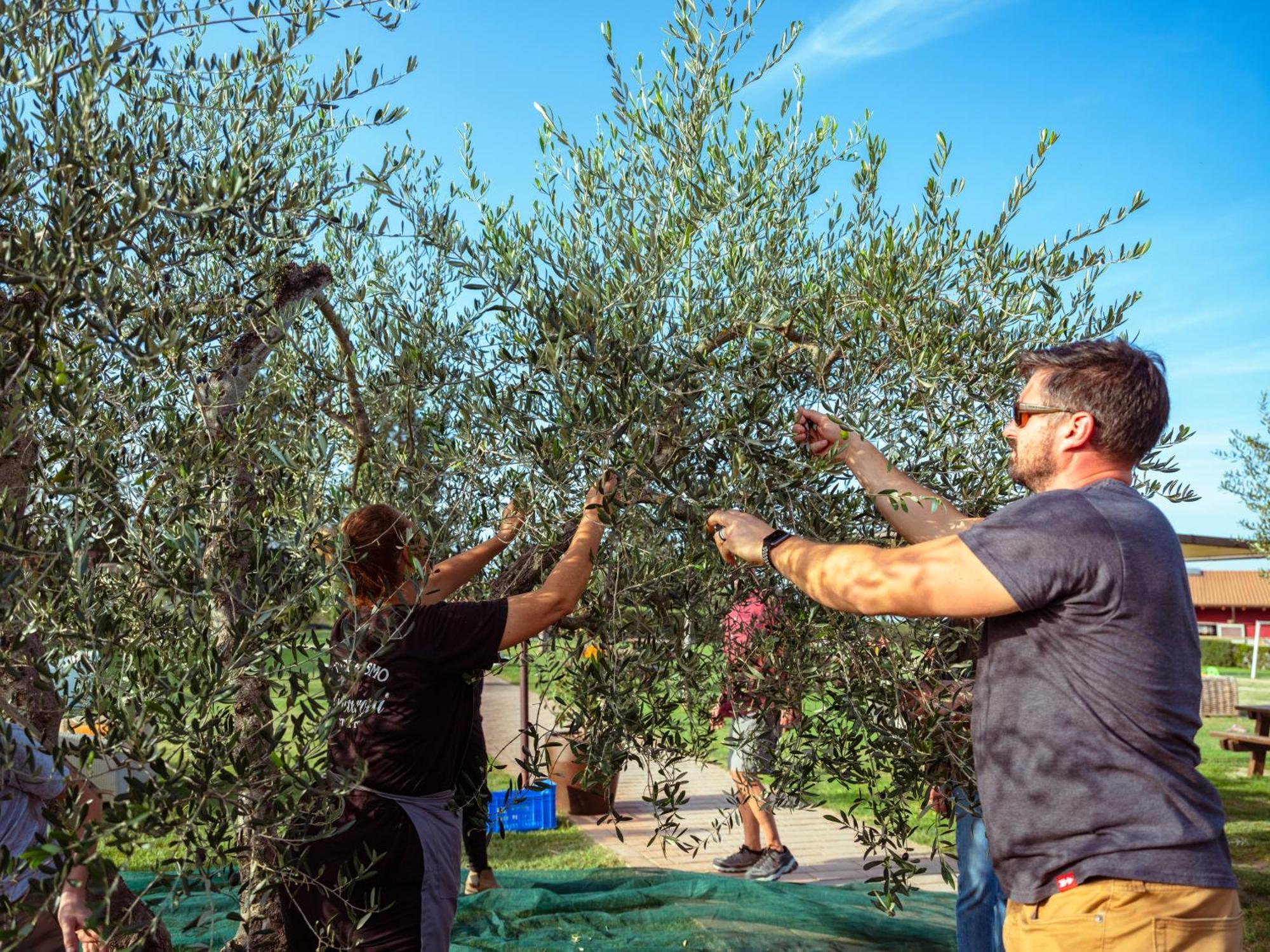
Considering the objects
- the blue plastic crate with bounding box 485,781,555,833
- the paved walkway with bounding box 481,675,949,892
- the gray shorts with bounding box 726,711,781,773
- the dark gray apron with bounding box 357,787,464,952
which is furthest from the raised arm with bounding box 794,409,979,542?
the blue plastic crate with bounding box 485,781,555,833

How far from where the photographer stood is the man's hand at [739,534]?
2.90m

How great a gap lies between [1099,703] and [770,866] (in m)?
7.01

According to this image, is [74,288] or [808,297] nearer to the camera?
[74,288]

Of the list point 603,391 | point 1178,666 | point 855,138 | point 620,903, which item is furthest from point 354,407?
point 620,903

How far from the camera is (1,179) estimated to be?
2.31 meters

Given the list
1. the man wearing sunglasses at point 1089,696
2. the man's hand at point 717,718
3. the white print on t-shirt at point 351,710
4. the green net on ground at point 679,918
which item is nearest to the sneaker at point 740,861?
the green net on ground at point 679,918

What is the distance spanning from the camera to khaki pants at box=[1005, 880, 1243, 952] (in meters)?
2.31

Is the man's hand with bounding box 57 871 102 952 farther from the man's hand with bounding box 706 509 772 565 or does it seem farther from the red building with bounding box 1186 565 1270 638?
the red building with bounding box 1186 565 1270 638

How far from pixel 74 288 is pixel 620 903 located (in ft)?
19.2

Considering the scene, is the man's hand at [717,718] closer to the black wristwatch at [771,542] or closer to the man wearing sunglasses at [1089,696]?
the black wristwatch at [771,542]

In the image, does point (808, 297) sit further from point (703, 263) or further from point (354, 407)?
point (354, 407)

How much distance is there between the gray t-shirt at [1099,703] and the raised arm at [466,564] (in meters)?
1.89

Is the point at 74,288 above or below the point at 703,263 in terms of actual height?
below

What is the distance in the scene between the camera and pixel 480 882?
24.2 feet
